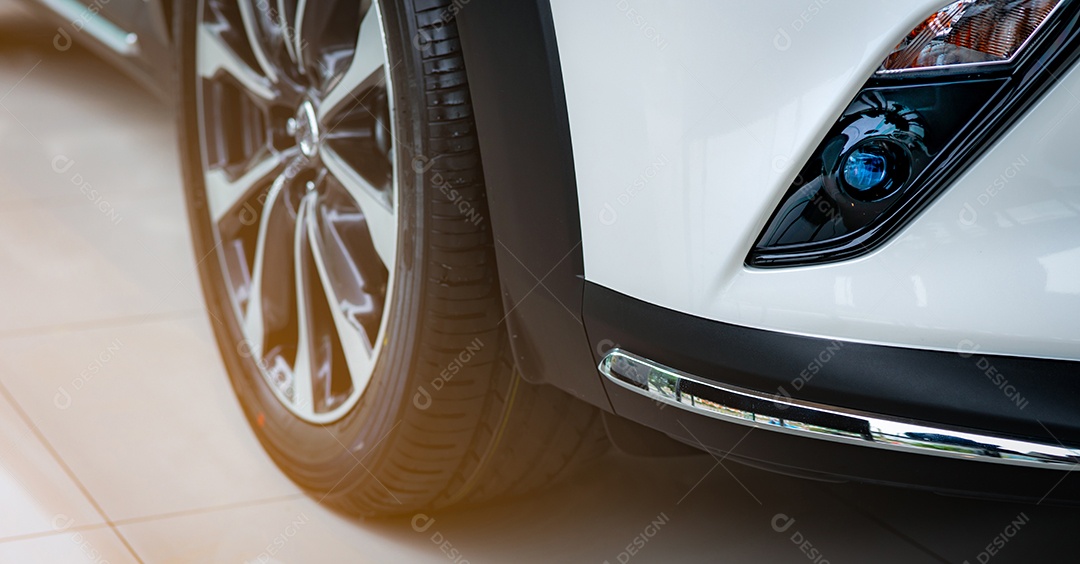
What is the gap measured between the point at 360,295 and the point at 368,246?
0.26 ft

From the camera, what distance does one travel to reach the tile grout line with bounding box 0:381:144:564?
129 cm

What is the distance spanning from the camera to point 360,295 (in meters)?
1.34

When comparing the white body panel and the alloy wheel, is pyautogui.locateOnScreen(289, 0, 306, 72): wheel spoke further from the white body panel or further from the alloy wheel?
the white body panel

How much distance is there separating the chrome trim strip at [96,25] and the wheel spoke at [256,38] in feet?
1.82

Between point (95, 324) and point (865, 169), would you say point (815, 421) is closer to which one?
point (865, 169)

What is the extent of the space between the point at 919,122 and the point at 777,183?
0.40 feet

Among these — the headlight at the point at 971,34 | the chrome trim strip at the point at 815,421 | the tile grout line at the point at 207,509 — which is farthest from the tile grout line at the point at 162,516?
the headlight at the point at 971,34

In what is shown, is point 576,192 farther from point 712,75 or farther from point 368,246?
point 368,246

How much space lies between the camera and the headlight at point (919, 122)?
69 centimetres

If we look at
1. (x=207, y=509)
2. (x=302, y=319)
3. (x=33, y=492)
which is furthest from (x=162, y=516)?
(x=302, y=319)

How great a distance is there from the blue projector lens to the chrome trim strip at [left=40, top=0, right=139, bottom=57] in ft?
5.48

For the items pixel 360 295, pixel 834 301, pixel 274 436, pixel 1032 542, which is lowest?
pixel 1032 542

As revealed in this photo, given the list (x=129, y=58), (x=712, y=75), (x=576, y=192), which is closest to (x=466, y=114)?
(x=576, y=192)

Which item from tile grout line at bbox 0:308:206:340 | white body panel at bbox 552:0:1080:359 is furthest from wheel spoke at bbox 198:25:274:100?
white body panel at bbox 552:0:1080:359
